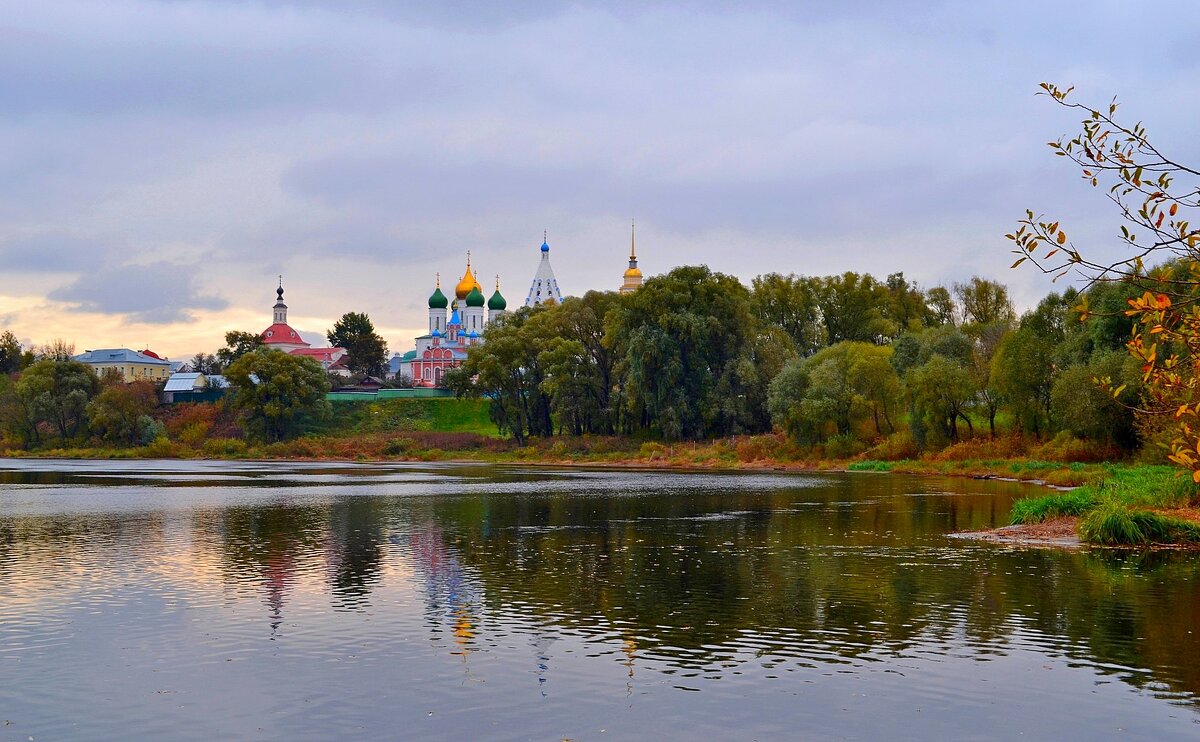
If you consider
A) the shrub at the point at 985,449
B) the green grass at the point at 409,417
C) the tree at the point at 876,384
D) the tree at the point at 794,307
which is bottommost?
the shrub at the point at 985,449

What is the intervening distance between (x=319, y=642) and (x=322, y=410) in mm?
104129

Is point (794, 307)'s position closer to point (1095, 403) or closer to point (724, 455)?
point (724, 455)

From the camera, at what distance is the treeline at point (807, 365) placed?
221ft

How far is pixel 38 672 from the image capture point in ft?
54.4

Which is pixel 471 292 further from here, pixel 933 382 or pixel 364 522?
pixel 364 522

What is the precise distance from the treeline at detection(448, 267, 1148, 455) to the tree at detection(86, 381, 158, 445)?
34366 millimetres

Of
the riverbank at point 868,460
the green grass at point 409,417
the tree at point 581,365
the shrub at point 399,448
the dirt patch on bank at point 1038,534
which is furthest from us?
the green grass at point 409,417

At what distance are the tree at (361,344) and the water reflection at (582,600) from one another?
14178 centimetres

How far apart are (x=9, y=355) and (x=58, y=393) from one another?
229 feet

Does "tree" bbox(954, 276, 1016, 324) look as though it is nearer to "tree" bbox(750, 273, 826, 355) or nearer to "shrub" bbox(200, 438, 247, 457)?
"tree" bbox(750, 273, 826, 355)

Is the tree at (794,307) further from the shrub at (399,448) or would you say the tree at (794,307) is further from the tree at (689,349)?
the shrub at (399,448)

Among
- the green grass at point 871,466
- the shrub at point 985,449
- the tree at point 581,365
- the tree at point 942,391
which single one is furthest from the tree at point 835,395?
the tree at point 581,365

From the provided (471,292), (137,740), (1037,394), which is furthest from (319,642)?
(471,292)

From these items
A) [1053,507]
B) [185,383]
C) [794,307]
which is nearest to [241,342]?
[185,383]
